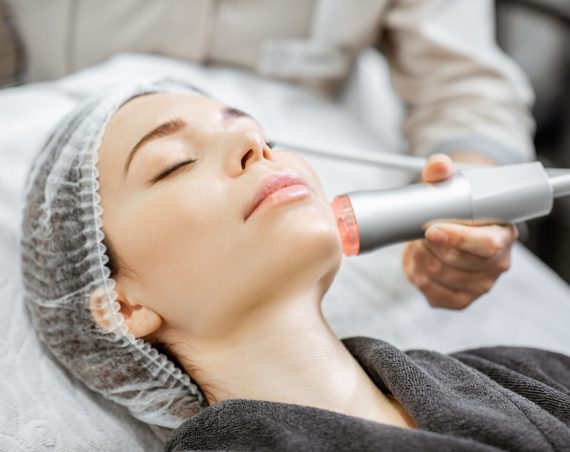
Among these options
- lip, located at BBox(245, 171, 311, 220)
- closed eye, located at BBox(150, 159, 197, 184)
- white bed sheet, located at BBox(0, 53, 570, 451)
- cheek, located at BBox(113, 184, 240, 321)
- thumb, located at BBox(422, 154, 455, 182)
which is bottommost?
white bed sheet, located at BBox(0, 53, 570, 451)

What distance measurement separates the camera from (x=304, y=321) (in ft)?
2.70

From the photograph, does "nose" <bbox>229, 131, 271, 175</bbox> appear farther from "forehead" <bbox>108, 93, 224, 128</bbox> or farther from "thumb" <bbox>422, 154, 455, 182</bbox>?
"thumb" <bbox>422, 154, 455, 182</bbox>

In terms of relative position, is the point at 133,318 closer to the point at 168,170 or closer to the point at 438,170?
the point at 168,170

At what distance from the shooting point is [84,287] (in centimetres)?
84

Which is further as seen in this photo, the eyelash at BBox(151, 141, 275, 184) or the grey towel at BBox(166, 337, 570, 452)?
the eyelash at BBox(151, 141, 275, 184)

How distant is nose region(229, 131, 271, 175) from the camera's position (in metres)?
0.80

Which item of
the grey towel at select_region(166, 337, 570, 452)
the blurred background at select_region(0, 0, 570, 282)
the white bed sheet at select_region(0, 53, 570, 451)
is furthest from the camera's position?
the blurred background at select_region(0, 0, 570, 282)

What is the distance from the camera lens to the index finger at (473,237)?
86 centimetres

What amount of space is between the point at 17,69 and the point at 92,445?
99 cm

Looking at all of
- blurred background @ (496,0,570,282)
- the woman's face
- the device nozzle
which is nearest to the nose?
the woman's face

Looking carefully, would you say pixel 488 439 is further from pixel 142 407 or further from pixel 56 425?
pixel 56 425

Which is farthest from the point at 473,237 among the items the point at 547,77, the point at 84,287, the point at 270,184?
the point at 547,77

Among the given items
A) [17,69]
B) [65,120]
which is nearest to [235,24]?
[17,69]

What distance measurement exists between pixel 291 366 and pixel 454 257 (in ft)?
1.11
